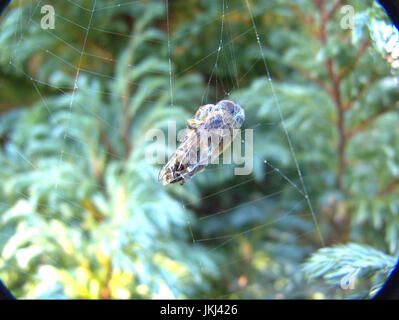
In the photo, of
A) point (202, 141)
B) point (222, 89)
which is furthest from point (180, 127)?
point (202, 141)

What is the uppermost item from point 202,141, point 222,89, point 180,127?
point 222,89

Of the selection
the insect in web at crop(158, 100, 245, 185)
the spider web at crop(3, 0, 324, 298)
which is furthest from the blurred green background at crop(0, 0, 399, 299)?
the insect in web at crop(158, 100, 245, 185)

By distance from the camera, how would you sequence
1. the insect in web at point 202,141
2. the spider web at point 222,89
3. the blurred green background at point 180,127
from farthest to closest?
the spider web at point 222,89
the blurred green background at point 180,127
the insect in web at point 202,141

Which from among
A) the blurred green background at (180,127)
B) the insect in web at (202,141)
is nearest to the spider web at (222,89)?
the blurred green background at (180,127)

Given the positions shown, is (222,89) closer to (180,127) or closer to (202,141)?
(180,127)

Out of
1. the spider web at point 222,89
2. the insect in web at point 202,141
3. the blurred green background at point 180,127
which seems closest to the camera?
the insect in web at point 202,141

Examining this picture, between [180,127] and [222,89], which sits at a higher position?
[222,89]

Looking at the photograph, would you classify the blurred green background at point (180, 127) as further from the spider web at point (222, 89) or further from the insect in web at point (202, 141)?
the insect in web at point (202, 141)

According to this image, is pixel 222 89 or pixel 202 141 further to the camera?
pixel 222 89
